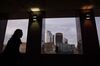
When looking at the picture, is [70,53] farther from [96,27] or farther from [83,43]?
[96,27]

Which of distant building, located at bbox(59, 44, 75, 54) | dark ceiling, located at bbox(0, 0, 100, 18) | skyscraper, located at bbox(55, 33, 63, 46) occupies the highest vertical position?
dark ceiling, located at bbox(0, 0, 100, 18)

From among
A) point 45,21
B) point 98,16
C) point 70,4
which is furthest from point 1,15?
point 98,16

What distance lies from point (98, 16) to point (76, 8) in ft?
3.21

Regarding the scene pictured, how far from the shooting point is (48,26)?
423cm

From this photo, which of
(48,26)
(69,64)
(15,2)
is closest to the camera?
(69,64)

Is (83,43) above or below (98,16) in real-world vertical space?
below

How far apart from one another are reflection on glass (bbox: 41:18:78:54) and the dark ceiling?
0.35 meters

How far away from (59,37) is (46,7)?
112 cm

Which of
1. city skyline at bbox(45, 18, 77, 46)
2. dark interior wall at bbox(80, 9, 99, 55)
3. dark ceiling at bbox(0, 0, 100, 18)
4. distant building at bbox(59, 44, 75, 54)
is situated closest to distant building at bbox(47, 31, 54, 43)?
city skyline at bbox(45, 18, 77, 46)

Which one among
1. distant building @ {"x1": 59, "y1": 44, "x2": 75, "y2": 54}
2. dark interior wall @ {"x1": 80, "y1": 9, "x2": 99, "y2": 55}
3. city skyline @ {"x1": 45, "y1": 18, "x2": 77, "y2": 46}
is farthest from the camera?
city skyline @ {"x1": 45, "y1": 18, "x2": 77, "y2": 46}

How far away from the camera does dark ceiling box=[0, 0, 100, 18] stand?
3.65 meters

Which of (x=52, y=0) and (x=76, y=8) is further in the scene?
(x=76, y=8)

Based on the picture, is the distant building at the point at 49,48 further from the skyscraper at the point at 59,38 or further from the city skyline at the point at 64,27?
the city skyline at the point at 64,27

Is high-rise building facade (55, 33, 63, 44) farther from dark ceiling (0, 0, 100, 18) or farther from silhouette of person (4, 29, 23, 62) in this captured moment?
silhouette of person (4, 29, 23, 62)
